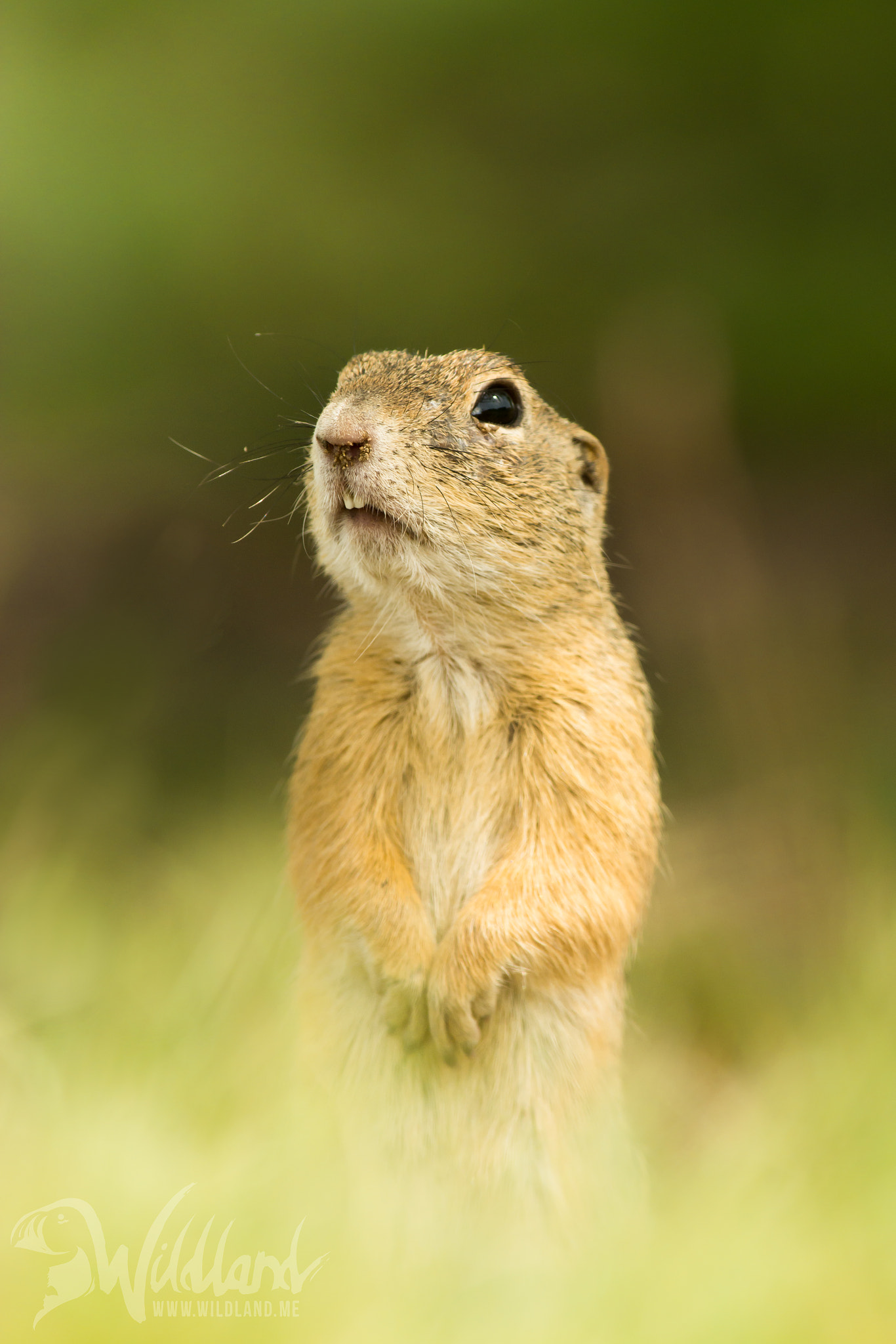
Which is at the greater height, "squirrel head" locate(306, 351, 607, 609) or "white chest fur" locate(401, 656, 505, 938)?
"squirrel head" locate(306, 351, 607, 609)

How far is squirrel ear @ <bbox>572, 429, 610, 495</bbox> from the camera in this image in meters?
2.01

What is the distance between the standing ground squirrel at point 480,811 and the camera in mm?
1784

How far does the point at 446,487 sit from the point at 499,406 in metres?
0.20

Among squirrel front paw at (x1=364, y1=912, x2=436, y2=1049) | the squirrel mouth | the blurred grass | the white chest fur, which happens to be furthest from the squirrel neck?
the blurred grass

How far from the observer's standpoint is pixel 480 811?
1877mm

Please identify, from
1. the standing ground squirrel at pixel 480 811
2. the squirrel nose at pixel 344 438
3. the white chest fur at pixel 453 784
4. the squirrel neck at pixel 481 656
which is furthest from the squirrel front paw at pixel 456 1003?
the squirrel nose at pixel 344 438

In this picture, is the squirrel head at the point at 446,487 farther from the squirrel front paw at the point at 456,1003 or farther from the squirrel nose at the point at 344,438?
the squirrel front paw at the point at 456,1003

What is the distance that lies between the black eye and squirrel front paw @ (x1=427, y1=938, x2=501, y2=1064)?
2.57 ft

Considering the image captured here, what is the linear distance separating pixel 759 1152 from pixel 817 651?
6.19 feet

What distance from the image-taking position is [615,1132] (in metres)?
1.91

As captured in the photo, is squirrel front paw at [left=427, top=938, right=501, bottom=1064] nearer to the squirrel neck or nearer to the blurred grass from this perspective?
the blurred grass

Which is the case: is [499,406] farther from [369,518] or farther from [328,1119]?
[328,1119]

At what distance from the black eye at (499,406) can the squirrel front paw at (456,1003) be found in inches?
30.8

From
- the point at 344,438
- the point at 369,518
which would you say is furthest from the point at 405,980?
the point at 344,438
